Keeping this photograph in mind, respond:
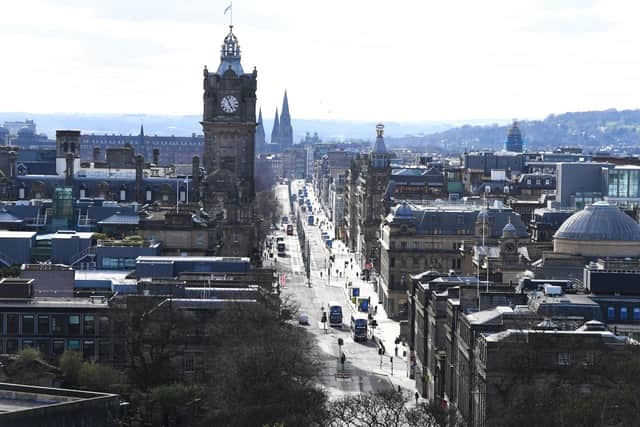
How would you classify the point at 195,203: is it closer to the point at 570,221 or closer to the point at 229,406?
the point at 570,221

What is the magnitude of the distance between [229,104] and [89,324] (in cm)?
7429

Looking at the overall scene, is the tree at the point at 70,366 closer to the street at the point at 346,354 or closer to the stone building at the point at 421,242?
the street at the point at 346,354

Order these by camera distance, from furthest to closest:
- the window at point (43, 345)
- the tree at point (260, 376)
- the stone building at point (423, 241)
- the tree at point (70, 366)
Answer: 1. the stone building at point (423, 241)
2. the window at point (43, 345)
3. the tree at point (70, 366)
4. the tree at point (260, 376)

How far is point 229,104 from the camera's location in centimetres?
17538

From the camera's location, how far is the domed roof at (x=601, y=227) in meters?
136

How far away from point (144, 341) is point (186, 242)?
121 ft

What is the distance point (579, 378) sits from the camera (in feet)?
294

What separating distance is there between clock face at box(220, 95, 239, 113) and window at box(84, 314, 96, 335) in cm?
7397

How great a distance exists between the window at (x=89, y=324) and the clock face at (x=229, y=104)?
73967mm

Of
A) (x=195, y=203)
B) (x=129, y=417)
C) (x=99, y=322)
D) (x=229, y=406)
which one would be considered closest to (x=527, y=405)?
(x=229, y=406)

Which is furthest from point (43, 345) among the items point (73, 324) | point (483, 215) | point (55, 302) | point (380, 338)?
point (483, 215)

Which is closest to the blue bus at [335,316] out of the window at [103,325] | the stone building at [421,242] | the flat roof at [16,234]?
the stone building at [421,242]

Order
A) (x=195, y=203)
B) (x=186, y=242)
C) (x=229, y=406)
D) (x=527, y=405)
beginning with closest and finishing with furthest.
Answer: (x=527, y=405), (x=229, y=406), (x=186, y=242), (x=195, y=203)

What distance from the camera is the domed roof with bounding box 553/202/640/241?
445 ft
